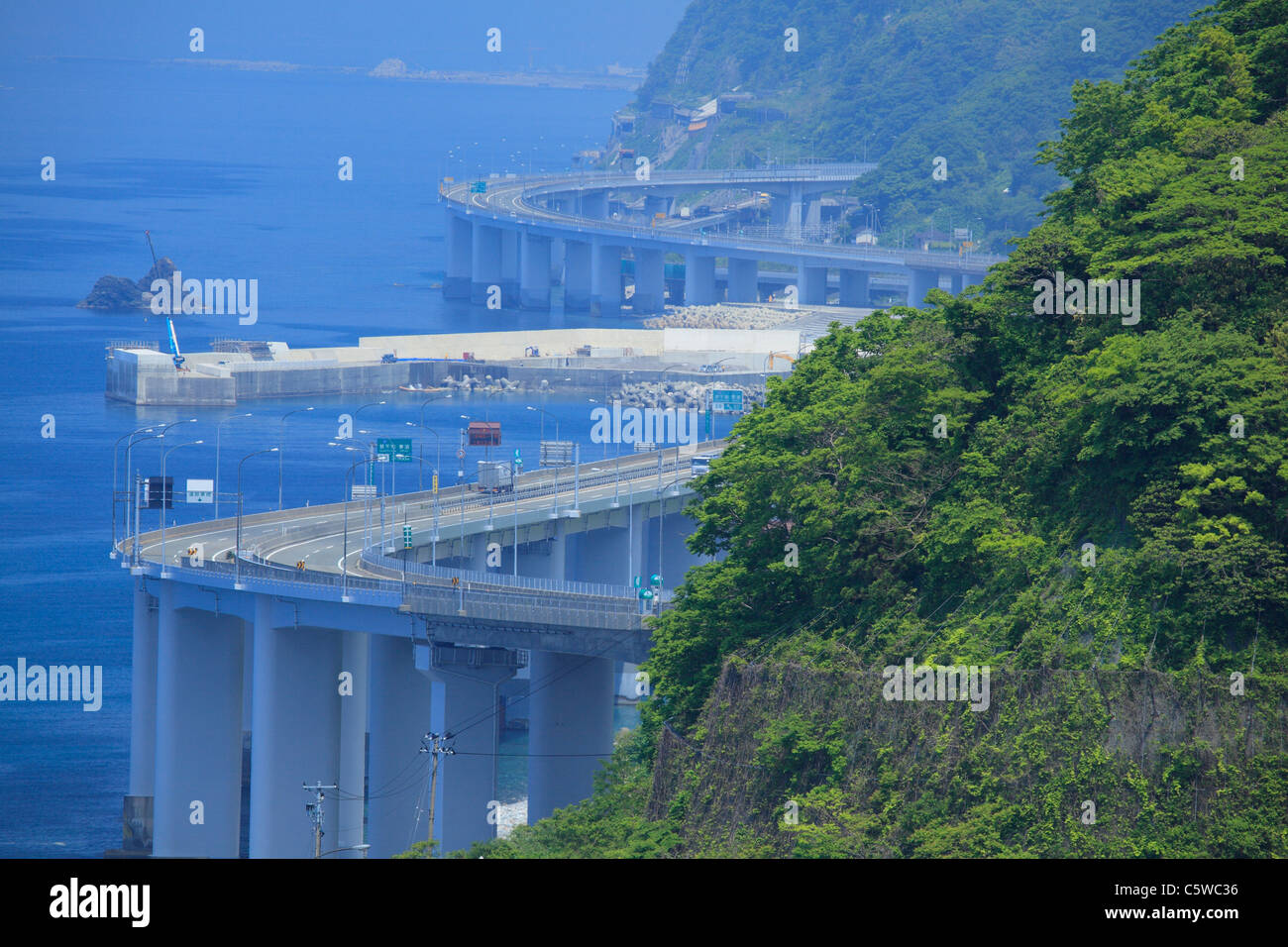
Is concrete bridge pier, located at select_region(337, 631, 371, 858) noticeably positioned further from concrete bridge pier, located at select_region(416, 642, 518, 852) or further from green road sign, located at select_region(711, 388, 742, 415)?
green road sign, located at select_region(711, 388, 742, 415)

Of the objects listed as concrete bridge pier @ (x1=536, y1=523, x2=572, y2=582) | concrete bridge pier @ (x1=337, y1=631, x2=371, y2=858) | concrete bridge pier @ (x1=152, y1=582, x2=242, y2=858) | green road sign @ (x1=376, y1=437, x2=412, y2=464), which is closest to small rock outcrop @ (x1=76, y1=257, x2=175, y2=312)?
concrete bridge pier @ (x1=536, y1=523, x2=572, y2=582)

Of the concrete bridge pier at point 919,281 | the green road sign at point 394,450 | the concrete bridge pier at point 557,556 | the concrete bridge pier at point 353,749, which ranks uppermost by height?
the concrete bridge pier at point 919,281

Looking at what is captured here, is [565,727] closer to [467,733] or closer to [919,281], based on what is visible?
[467,733]

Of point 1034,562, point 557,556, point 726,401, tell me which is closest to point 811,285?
point 726,401

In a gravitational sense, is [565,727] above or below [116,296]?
below

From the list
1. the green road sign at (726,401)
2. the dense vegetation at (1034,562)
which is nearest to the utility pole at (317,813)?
the dense vegetation at (1034,562)

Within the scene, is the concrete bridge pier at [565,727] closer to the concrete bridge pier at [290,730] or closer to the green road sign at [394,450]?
the concrete bridge pier at [290,730]
